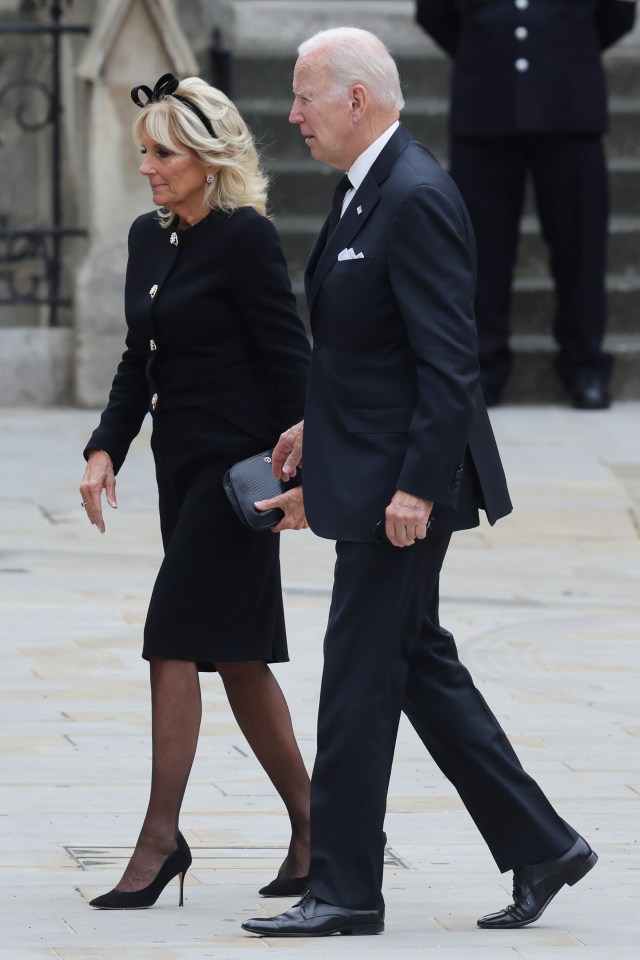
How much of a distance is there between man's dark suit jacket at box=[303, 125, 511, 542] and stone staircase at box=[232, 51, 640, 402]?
6.97m

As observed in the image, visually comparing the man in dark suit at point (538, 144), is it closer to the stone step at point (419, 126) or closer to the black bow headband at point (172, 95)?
the stone step at point (419, 126)

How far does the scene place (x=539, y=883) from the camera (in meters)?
4.44

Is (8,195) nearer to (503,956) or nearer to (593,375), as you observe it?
(593,375)

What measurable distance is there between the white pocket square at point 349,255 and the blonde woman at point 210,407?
41cm

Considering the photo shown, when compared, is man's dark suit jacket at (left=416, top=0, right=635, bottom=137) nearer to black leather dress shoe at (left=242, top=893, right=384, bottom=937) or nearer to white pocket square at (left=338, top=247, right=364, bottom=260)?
white pocket square at (left=338, top=247, right=364, bottom=260)

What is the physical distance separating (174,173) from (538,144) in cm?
638

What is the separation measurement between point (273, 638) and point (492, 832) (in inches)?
24.8

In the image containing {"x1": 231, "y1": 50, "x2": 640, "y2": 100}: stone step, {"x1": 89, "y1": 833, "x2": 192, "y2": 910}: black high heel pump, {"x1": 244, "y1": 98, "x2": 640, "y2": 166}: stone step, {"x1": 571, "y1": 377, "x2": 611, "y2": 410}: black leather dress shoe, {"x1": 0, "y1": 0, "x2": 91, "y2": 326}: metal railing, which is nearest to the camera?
{"x1": 89, "y1": 833, "x2": 192, "y2": 910}: black high heel pump

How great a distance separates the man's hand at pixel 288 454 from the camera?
4551mm

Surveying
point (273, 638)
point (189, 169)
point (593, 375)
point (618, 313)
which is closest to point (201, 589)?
point (273, 638)

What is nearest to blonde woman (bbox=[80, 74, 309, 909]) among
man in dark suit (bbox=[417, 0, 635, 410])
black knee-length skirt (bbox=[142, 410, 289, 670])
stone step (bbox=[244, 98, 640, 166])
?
black knee-length skirt (bbox=[142, 410, 289, 670])

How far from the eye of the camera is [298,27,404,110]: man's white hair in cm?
429

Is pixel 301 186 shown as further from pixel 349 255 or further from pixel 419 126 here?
pixel 349 255

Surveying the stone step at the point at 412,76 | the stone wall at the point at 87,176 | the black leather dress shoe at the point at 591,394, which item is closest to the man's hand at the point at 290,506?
the stone wall at the point at 87,176
